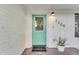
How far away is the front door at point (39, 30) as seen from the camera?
493 centimetres

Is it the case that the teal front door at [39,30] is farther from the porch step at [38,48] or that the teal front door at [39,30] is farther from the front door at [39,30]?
the porch step at [38,48]

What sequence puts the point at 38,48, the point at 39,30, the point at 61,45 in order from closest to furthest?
the point at 61,45 → the point at 38,48 → the point at 39,30

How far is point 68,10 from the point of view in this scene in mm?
4871

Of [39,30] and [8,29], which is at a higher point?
[8,29]

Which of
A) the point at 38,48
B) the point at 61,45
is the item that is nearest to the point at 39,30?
the point at 38,48

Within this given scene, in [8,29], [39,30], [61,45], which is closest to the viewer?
[8,29]

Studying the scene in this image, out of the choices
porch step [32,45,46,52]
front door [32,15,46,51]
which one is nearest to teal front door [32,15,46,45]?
front door [32,15,46,51]

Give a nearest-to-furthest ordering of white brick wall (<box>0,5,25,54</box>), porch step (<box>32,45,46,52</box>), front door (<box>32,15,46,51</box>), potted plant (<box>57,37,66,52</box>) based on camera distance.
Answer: white brick wall (<box>0,5,25,54</box>), potted plant (<box>57,37,66,52</box>), porch step (<box>32,45,46,52</box>), front door (<box>32,15,46,51</box>)

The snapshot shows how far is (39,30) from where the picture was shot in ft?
16.9

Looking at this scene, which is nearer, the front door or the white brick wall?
the white brick wall

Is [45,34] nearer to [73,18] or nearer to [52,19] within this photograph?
[52,19]

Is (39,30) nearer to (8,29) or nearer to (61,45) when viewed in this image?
(61,45)

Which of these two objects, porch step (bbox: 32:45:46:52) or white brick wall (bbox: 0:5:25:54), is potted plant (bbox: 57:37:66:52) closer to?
porch step (bbox: 32:45:46:52)

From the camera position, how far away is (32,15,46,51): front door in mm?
4929
